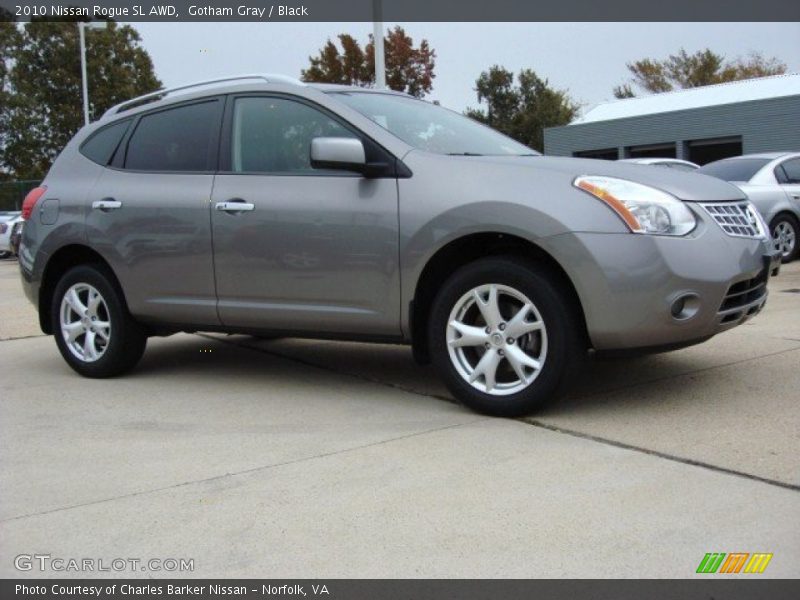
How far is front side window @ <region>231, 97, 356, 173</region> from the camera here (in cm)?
518

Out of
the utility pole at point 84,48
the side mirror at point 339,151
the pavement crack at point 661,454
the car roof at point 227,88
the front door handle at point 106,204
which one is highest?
the utility pole at point 84,48

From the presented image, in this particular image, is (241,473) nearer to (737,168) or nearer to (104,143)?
(104,143)

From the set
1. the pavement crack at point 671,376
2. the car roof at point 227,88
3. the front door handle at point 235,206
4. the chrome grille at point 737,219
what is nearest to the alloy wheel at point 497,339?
the pavement crack at point 671,376

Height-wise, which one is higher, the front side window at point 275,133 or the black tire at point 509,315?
the front side window at point 275,133

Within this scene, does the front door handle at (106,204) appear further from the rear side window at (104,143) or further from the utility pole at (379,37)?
the utility pole at (379,37)

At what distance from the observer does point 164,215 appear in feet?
18.2

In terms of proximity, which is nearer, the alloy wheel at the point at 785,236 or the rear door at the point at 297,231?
the rear door at the point at 297,231

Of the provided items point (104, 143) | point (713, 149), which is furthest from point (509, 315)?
point (713, 149)

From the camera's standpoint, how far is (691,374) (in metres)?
5.29

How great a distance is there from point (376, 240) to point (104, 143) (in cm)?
244

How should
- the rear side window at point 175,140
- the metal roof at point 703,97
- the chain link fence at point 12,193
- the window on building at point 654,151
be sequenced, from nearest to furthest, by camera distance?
the rear side window at point 175,140 < the metal roof at point 703,97 < the window on building at point 654,151 < the chain link fence at point 12,193

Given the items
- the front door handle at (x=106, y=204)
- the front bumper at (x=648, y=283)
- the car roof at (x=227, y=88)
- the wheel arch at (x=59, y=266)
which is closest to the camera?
the front bumper at (x=648, y=283)

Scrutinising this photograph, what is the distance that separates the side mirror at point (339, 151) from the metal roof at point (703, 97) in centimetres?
2623

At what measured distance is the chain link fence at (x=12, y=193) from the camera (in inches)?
1324
